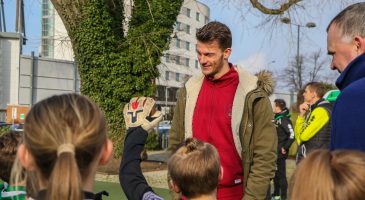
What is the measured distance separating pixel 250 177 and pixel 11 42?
2283 centimetres

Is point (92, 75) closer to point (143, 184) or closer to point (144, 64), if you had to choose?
point (144, 64)

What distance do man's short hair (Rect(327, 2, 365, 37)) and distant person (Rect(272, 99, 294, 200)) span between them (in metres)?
7.34

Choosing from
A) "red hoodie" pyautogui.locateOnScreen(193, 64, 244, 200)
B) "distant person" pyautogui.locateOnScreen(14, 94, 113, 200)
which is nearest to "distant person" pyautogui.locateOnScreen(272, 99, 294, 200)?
"red hoodie" pyautogui.locateOnScreen(193, 64, 244, 200)

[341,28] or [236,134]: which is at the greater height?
[341,28]

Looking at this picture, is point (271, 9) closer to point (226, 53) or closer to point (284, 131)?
point (284, 131)

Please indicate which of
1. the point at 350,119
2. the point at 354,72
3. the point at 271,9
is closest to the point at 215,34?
the point at 354,72

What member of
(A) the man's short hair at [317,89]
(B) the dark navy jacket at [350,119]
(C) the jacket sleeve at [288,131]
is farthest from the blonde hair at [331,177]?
(C) the jacket sleeve at [288,131]

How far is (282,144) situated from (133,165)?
25.2 ft

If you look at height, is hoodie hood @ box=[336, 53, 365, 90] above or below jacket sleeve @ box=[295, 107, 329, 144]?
above

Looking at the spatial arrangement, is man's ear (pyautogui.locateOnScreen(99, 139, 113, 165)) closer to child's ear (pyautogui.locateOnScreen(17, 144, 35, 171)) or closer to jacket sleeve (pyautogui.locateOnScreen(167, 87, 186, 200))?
child's ear (pyautogui.locateOnScreen(17, 144, 35, 171))

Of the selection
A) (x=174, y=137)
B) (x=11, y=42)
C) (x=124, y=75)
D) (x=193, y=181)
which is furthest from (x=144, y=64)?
(x=193, y=181)

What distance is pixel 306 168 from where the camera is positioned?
2.06m

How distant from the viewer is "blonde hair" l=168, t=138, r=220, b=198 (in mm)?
2889

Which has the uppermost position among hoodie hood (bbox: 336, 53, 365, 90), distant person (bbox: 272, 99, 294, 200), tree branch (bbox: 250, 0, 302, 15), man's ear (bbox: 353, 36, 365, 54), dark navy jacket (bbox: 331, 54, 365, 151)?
tree branch (bbox: 250, 0, 302, 15)
